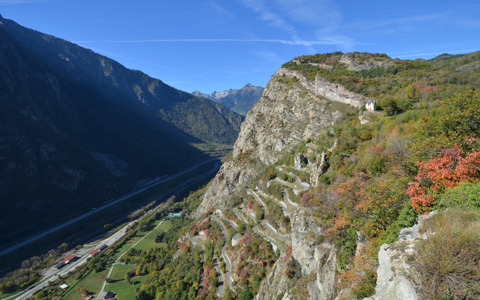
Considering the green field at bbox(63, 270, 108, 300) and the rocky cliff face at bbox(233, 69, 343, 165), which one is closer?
the rocky cliff face at bbox(233, 69, 343, 165)

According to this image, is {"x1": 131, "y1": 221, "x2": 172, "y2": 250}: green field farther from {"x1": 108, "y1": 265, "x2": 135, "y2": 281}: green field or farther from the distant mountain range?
the distant mountain range

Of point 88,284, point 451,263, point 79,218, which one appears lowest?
point 88,284

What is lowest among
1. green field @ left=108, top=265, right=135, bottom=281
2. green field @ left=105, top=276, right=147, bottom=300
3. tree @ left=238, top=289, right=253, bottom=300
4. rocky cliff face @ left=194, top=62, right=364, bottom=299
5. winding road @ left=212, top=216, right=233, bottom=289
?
green field @ left=108, top=265, right=135, bottom=281

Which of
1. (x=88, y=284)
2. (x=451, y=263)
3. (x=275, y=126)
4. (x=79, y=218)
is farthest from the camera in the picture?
(x=79, y=218)

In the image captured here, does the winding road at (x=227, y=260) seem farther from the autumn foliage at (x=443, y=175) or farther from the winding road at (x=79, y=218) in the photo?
the winding road at (x=79, y=218)

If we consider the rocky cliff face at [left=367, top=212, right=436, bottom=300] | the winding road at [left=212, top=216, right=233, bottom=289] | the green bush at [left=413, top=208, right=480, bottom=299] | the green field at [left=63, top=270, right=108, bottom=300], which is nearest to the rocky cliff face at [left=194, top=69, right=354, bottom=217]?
the winding road at [left=212, top=216, right=233, bottom=289]

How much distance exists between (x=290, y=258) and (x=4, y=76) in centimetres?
18297

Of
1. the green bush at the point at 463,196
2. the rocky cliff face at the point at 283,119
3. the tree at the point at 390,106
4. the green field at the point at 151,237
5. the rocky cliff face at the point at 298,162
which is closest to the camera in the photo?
the green bush at the point at 463,196

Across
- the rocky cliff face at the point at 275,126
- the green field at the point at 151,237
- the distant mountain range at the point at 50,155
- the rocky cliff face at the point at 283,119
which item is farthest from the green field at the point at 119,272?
the distant mountain range at the point at 50,155

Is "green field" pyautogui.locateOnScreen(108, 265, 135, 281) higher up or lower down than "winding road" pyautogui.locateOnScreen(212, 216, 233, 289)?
lower down

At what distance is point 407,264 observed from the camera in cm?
641

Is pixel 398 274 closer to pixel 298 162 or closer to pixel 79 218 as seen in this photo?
pixel 298 162

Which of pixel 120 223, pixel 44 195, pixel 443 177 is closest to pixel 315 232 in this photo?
pixel 443 177

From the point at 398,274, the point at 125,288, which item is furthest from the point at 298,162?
the point at 125,288
